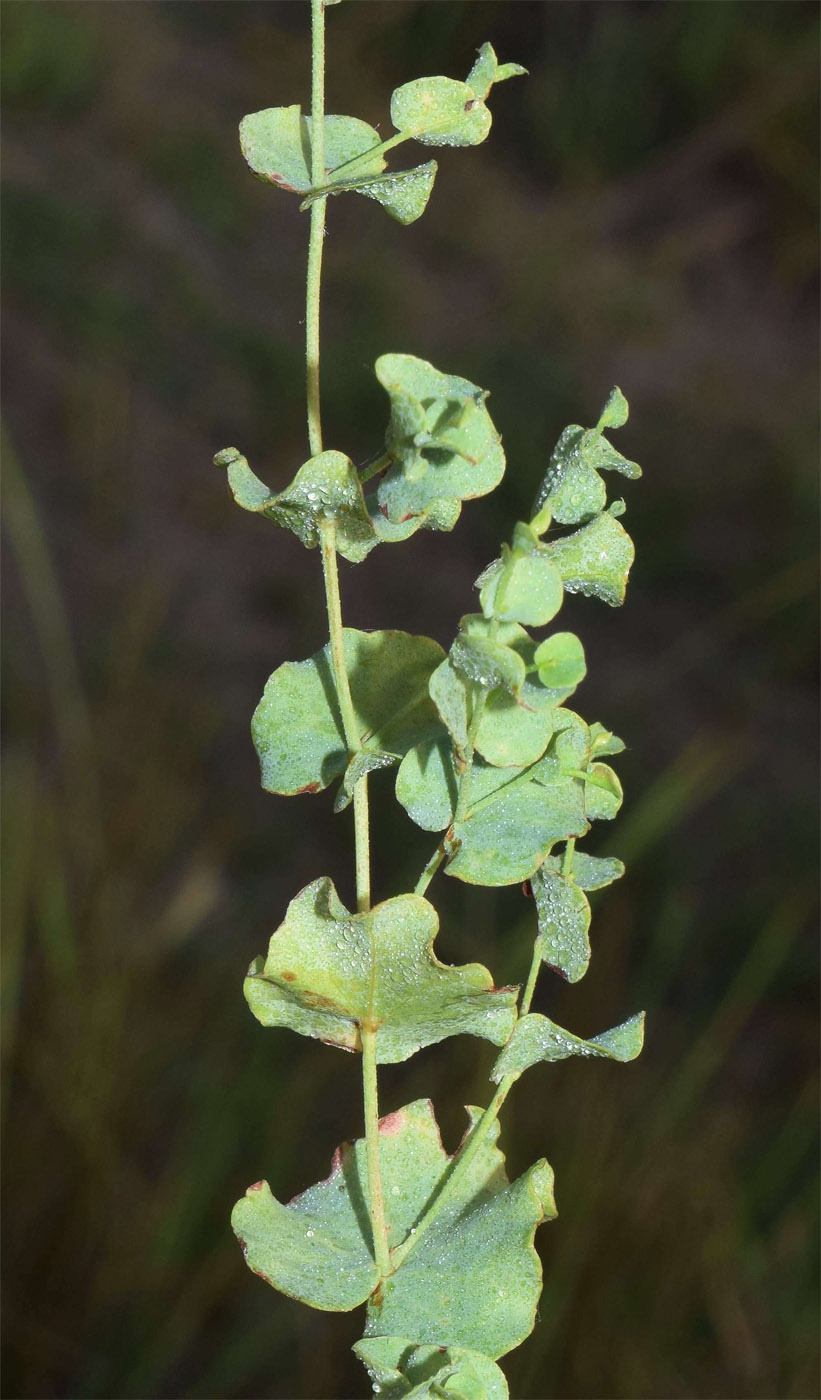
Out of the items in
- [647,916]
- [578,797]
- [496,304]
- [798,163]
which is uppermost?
[798,163]

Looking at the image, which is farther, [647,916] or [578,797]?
[647,916]

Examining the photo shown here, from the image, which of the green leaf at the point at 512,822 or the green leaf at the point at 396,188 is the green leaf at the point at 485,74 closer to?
the green leaf at the point at 396,188

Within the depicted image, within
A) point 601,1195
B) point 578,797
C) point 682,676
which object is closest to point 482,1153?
point 578,797

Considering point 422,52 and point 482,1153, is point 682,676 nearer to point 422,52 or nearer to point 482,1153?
point 422,52

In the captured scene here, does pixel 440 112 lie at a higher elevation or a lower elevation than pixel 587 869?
higher

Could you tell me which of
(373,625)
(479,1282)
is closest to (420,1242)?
(479,1282)

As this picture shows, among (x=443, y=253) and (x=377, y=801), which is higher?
(x=443, y=253)

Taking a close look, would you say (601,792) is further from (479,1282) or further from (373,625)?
(373,625)

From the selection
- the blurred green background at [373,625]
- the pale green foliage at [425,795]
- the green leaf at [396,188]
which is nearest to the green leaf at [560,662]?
the pale green foliage at [425,795]
